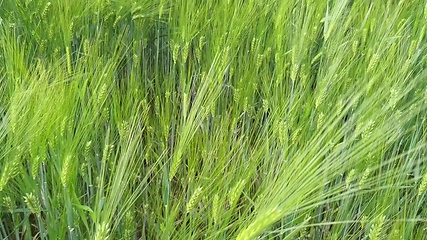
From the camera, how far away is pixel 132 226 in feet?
2.77

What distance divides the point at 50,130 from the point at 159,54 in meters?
0.59

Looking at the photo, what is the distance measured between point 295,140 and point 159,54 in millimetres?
581

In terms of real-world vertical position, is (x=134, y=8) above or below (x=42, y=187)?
above

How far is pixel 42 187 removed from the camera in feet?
2.58

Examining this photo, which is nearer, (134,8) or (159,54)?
(134,8)

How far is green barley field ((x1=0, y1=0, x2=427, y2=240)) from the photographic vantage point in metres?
0.72

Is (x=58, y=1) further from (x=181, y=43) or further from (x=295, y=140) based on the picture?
(x=295, y=140)

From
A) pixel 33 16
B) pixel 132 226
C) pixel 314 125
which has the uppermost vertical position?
pixel 33 16

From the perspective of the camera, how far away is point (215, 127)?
0.99 meters

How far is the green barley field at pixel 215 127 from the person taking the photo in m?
0.72

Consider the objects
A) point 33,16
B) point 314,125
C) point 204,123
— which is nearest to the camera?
point 314,125

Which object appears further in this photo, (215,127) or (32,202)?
(215,127)

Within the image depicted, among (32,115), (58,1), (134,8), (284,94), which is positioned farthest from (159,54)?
(32,115)

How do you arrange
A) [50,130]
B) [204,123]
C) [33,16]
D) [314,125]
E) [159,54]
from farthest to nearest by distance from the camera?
[159,54] < [33,16] < [204,123] < [314,125] < [50,130]
